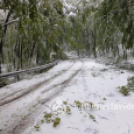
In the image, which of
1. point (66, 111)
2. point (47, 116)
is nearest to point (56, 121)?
point (47, 116)

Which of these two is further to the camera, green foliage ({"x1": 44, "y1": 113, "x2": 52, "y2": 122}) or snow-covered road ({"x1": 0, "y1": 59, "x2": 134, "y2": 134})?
green foliage ({"x1": 44, "y1": 113, "x2": 52, "y2": 122})

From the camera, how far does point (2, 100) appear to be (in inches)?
155

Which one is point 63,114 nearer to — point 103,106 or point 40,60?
point 103,106

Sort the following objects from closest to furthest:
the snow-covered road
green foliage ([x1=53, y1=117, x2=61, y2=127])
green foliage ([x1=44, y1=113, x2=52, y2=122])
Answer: the snow-covered road → green foliage ([x1=53, y1=117, x2=61, y2=127]) → green foliage ([x1=44, y1=113, x2=52, y2=122])

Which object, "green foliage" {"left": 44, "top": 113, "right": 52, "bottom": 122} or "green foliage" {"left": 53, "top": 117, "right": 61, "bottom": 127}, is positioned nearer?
"green foliage" {"left": 53, "top": 117, "right": 61, "bottom": 127}

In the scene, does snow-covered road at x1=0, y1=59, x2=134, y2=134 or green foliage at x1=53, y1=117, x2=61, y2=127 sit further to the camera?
green foliage at x1=53, y1=117, x2=61, y2=127

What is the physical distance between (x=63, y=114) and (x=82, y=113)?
1.87 ft

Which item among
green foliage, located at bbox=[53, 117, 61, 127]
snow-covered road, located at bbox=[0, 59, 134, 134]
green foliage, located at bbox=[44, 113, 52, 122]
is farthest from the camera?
green foliage, located at bbox=[44, 113, 52, 122]

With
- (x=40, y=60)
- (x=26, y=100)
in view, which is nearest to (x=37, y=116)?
(x=26, y=100)

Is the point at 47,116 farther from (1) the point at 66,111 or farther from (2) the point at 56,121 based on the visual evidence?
(1) the point at 66,111

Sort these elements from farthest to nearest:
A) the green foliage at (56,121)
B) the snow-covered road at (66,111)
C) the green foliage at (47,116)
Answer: the green foliage at (47,116), the green foliage at (56,121), the snow-covered road at (66,111)

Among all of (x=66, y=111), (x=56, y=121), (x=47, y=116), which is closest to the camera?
(x=56, y=121)

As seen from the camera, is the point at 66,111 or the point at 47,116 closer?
the point at 47,116

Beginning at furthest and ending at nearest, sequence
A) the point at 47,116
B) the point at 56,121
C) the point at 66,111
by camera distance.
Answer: the point at 66,111 < the point at 47,116 < the point at 56,121
